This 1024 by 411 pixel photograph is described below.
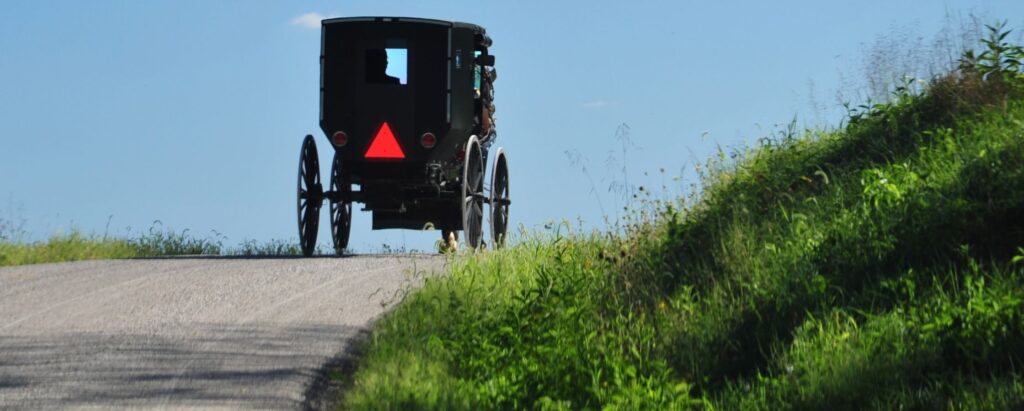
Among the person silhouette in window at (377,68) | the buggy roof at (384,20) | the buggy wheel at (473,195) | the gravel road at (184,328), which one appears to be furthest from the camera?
the person silhouette in window at (377,68)

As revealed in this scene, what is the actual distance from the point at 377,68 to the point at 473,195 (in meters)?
1.90

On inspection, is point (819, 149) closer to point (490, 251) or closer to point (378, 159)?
point (490, 251)

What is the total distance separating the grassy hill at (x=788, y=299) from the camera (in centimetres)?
697

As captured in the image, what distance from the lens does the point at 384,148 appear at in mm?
16641

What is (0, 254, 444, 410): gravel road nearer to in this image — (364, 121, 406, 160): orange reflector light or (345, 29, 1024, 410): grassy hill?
(345, 29, 1024, 410): grassy hill

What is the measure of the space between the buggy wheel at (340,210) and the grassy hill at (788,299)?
621cm

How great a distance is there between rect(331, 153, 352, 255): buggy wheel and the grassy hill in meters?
6.21

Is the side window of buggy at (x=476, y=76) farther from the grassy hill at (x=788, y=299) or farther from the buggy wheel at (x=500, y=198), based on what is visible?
the grassy hill at (x=788, y=299)

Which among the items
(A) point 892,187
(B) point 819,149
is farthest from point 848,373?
(B) point 819,149

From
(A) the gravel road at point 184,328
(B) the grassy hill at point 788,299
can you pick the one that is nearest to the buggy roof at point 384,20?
(A) the gravel road at point 184,328

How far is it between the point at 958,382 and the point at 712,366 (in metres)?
1.46

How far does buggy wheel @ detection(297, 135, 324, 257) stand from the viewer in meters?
16.9

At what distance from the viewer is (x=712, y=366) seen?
7.77m

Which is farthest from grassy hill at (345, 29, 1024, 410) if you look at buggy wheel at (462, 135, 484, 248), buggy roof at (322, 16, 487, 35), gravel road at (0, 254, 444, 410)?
buggy roof at (322, 16, 487, 35)
